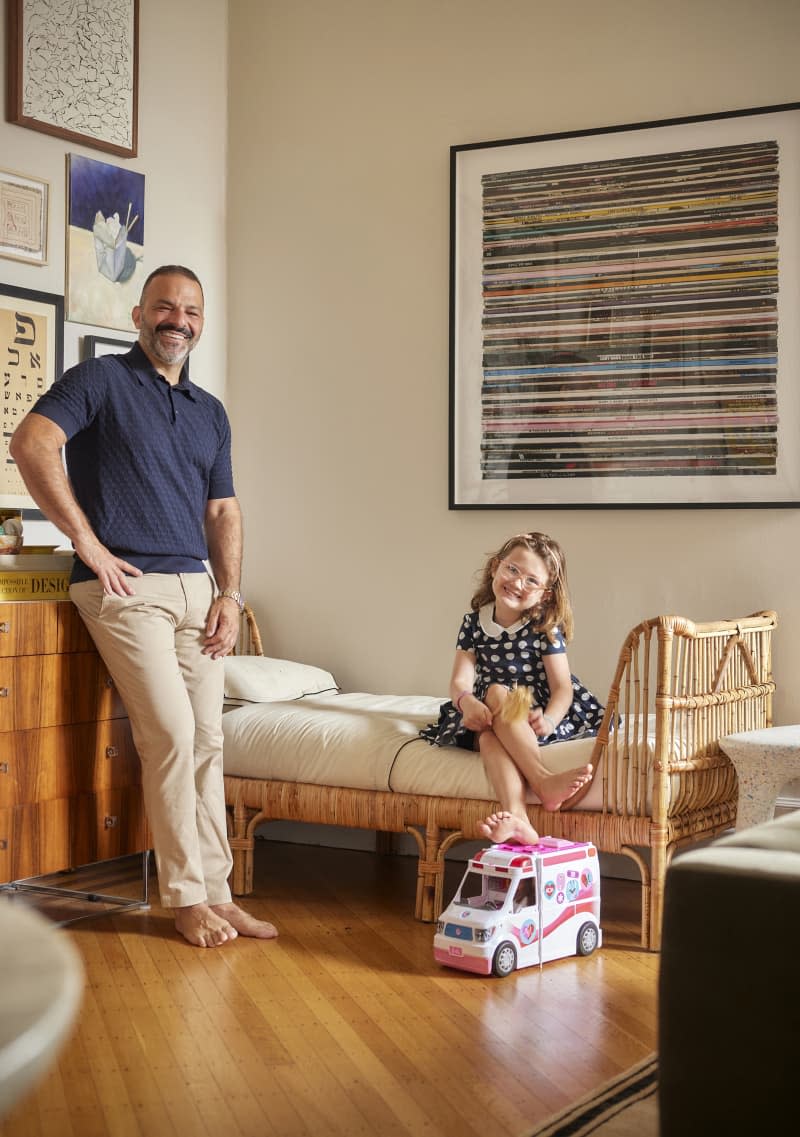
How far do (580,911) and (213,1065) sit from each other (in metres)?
0.97

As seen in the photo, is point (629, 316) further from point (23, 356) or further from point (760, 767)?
point (23, 356)

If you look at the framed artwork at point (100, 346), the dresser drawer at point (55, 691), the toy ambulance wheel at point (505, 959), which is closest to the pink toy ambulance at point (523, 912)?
the toy ambulance wheel at point (505, 959)

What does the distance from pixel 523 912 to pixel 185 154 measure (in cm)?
260

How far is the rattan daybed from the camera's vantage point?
2760mm

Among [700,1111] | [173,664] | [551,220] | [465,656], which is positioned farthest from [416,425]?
[700,1111]

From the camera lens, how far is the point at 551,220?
3.61m

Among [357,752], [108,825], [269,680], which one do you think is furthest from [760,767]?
[108,825]

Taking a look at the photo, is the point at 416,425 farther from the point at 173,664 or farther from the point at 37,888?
the point at 37,888

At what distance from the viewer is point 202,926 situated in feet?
8.97

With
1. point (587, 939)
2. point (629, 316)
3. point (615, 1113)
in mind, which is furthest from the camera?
point (629, 316)

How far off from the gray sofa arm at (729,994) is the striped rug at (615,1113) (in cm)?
60

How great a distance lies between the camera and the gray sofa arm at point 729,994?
113 centimetres

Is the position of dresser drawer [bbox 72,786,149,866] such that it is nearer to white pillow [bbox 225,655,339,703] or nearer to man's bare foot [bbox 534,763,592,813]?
white pillow [bbox 225,655,339,703]

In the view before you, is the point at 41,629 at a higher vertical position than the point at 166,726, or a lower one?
higher
